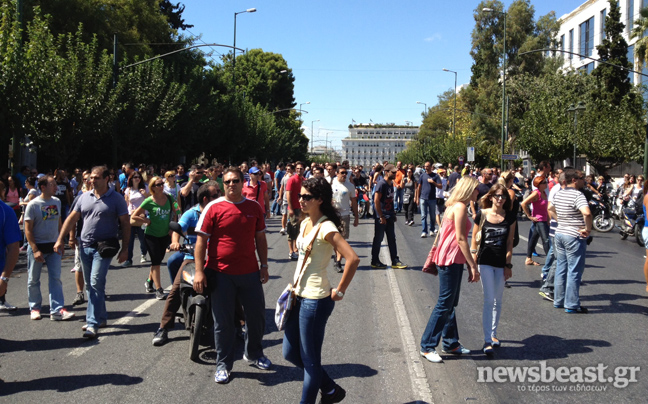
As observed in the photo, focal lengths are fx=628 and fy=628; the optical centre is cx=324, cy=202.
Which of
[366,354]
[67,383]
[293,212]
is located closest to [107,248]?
[67,383]

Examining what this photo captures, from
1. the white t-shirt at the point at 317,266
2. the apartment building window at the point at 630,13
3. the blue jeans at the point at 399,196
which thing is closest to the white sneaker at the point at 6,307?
the white t-shirt at the point at 317,266

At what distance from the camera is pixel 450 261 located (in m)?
5.46

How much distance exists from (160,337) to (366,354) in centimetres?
196

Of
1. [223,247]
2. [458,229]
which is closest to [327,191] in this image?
[223,247]

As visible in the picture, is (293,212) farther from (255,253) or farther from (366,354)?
(255,253)

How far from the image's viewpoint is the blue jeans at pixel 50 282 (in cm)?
693

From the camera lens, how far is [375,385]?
16.1 feet

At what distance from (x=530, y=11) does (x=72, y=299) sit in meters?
54.5

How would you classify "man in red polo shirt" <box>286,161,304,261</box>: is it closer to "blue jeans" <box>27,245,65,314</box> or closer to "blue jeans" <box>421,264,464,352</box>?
"blue jeans" <box>27,245,65,314</box>

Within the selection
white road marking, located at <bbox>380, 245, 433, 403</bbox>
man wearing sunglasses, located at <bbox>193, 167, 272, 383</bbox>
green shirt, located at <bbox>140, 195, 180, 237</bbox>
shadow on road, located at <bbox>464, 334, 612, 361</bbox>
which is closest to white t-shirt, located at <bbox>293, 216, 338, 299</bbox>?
man wearing sunglasses, located at <bbox>193, 167, 272, 383</bbox>

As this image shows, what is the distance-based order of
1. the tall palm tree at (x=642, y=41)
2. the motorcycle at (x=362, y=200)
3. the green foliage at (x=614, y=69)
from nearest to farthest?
the motorcycle at (x=362, y=200) < the tall palm tree at (x=642, y=41) < the green foliage at (x=614, y=69)

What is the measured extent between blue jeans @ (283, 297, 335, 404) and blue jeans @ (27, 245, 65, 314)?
3875 mm

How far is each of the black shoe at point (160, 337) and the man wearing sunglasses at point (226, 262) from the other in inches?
45.4

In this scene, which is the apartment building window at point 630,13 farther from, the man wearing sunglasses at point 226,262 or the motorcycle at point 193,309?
the man wearing sunglasses at point 226,262
